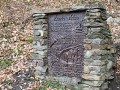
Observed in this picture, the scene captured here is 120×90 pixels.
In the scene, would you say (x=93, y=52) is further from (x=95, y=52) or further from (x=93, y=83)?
(x=93, y=83)

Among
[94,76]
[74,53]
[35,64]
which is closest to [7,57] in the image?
[35,64]

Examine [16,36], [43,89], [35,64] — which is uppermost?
[16,36]

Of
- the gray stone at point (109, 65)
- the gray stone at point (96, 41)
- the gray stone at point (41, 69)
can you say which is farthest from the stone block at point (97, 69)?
the gray stone at point (41, 69)

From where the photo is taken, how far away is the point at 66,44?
8.18 metres

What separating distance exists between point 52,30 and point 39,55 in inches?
31.6

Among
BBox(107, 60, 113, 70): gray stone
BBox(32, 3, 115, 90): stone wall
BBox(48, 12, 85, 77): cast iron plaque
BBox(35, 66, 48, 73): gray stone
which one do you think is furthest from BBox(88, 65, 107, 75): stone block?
BBox(35, 66, 48, 73): gray stone

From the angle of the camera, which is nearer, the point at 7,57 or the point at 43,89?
the point at 43,89

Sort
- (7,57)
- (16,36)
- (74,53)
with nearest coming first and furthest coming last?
(74,53) < (7,57) < (16,36)

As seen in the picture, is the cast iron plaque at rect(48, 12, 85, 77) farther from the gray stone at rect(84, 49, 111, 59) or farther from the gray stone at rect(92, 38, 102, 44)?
the gray stone at rect(92, 38, 102, 44)

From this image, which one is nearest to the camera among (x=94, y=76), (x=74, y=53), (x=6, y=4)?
(x=94, y=76)

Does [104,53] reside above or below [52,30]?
below

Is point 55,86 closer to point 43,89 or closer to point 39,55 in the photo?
point 43,89

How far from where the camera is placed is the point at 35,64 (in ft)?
29.1

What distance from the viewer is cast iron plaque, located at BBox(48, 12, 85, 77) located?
7926 millimetres
